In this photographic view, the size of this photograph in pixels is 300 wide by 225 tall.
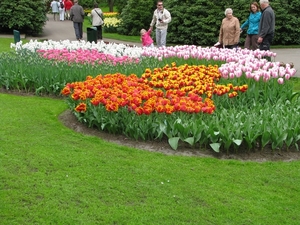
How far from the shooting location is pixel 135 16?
25219mm

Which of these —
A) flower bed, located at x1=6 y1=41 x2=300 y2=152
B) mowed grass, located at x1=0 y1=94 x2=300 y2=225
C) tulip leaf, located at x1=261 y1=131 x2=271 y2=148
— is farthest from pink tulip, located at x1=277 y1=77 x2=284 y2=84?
mowed grass, located at x1=0 y1=94 x2=300 y2=225

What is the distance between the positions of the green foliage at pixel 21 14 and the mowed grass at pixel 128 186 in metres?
17.3

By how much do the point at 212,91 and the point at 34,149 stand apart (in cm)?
284

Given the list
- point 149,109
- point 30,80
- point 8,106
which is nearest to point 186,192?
point 149,109

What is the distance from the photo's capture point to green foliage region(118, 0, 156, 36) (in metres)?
24.9

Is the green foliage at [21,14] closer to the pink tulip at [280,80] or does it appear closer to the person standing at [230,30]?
the person standing at [230,30]

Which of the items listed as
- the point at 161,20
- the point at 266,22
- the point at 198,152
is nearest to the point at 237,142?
the point at 198,152

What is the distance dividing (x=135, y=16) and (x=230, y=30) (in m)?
13.6

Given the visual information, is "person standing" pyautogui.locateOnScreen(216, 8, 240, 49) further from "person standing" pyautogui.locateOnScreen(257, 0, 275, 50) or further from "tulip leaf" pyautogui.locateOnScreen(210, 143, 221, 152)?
"tulip leaf" pyautogui.locateOnScreen(210, 143, 221, 152)

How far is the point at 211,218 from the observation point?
4410 mm

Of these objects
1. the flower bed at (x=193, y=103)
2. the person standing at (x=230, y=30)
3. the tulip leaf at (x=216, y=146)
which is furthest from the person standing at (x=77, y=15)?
the tulip leaf at (x=216, y=146)

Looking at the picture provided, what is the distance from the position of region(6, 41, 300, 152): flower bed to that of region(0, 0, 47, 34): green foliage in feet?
45.6

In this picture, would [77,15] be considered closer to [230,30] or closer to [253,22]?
[230,30]

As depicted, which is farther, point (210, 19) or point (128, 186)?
point (210, 19)
